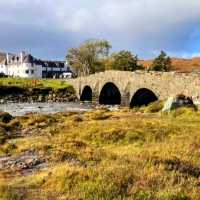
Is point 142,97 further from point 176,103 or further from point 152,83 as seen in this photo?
point 176,103

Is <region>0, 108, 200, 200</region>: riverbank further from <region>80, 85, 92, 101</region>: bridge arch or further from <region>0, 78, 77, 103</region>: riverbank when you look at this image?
<region>80, 85, 92, 101</region>: bridge arch

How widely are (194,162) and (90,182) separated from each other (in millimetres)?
6055

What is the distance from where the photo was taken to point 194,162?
1953 centimetres

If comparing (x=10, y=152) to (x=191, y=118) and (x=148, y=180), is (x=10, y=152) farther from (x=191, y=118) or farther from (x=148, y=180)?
(x=191, y=118)

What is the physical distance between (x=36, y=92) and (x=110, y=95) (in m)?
21.7

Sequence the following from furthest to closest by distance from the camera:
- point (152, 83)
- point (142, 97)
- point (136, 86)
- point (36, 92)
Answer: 1. point (36, 92)
2. point (142, 97)
3. point (136, 86)
4. point (152, 83)

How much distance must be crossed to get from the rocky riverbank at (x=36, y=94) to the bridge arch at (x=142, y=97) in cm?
3129

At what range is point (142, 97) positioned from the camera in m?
78.4

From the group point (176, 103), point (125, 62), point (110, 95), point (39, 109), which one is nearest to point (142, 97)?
point (39, 109)

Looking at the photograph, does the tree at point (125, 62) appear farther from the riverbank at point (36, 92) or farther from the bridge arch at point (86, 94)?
the bridge arch at point (86, 94)

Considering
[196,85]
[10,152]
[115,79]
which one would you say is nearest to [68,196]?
[10,152]

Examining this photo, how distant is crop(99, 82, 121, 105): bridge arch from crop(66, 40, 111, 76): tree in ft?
161

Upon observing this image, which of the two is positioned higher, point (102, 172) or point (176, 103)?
point (176, 103)

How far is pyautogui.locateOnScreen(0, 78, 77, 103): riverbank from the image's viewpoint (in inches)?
4289
